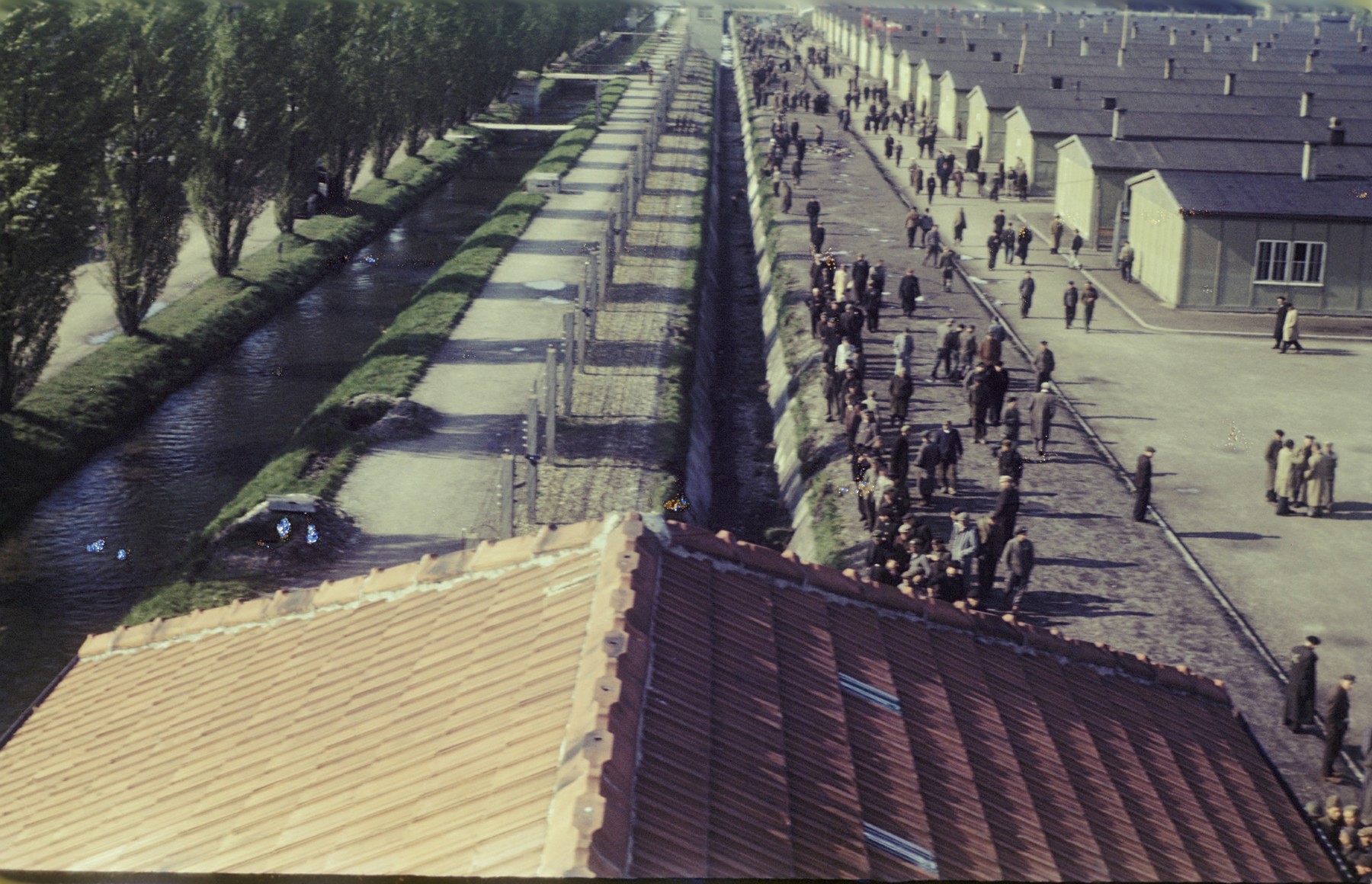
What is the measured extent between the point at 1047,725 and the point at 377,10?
170 ft

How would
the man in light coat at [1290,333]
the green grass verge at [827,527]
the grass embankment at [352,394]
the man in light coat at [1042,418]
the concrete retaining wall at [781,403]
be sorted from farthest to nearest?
1. the man in light coat at [1290,333]
2. the man in light coat at [1042,418]
3. the concrete retaining wall at [781,403]
4. the green grass verge at [827,527]
5. the grass embankment at [352,394]

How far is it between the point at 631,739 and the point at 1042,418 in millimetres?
20499

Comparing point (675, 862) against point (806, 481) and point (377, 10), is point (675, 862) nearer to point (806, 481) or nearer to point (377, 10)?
point (806, 481)

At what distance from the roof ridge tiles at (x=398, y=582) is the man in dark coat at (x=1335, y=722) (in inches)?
403

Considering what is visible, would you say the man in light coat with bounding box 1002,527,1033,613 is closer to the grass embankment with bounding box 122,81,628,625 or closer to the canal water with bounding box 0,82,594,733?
the grass embankment with bounding box 122,81,628,625

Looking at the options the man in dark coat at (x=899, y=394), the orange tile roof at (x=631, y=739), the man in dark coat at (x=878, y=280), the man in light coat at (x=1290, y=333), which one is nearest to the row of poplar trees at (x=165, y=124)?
the man in dark coat at (x=899, y=394)

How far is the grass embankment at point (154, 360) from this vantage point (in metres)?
29.0

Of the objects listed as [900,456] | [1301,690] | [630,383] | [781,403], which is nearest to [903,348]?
[781,403]

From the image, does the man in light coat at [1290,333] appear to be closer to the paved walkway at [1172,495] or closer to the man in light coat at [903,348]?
the paved walkway at [1172,495]

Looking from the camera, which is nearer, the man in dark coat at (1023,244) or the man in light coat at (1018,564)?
the man in light coat at (1018,564)

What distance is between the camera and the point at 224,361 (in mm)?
37750

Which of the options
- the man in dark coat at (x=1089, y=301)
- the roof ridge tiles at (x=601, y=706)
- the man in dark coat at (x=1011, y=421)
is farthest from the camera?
the man in dark coat at (x=1089, y=301)

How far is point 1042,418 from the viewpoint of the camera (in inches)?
1099

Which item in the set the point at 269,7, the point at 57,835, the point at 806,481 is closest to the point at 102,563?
the point at 806,481
